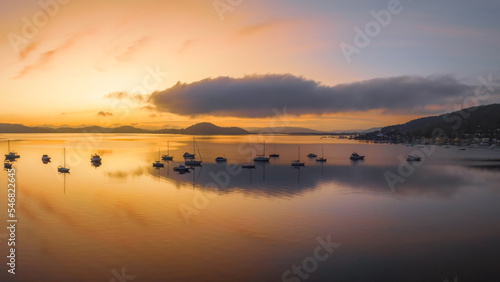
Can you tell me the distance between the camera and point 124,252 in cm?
2070

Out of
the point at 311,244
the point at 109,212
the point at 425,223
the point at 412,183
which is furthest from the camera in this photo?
the point at 412,183

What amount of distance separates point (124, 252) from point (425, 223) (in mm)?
23805

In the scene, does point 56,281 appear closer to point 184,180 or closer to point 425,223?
point 425,223

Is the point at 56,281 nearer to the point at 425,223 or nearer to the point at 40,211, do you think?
the point at 40,211

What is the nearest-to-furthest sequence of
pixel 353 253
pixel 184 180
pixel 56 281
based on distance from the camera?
pixel 56 281 < pixel 353 253 < pixel 184 180

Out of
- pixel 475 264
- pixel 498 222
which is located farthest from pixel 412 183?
pixel 475 264

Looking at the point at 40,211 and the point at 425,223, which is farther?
the point at 40,211

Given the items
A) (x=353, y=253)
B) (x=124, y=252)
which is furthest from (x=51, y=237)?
(x=353, y=253)

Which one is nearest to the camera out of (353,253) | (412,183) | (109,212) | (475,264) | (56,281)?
(56,281)

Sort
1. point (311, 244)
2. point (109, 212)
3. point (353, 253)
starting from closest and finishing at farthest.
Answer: point (353, 253) → point (311, 244) → point (109, 212)

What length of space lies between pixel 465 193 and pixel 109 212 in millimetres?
42796

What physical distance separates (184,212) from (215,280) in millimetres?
15735

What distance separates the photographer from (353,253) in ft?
67.5

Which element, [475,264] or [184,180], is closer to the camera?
[475,264]
